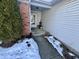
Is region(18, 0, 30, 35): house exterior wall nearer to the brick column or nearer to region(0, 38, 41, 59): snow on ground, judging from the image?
the brick column

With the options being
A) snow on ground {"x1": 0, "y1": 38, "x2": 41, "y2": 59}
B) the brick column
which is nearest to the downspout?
the brick column

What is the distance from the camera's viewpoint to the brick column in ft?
25.1

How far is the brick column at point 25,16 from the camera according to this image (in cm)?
765

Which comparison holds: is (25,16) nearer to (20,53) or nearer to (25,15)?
(25,15)

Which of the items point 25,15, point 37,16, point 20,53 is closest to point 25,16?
point 25,15

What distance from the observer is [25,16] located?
305 inches

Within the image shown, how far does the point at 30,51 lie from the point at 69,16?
284 centimetres

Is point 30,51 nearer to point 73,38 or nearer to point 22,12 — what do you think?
point 73,38

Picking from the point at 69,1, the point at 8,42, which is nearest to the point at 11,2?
the point at 8,42

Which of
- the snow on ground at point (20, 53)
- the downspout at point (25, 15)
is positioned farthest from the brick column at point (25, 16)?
the snow on ground at point (20, 53)

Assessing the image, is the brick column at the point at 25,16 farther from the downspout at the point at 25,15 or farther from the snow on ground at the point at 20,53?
the snow on ground at the point at 20,53

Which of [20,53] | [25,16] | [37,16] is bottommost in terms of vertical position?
[20,53]

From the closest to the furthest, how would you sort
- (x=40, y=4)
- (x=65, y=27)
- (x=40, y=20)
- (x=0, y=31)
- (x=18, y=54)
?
(x=18, y=54) → (x=0, y=31) → (x=65, y=27) → (x=40, y=4) → (x=40, y=20)

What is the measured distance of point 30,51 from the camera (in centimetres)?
549
